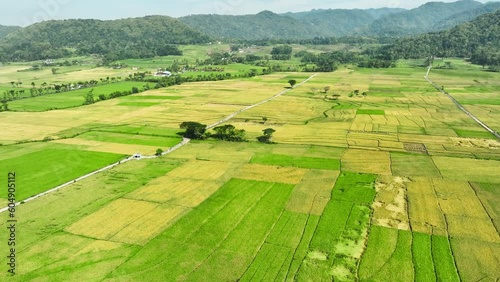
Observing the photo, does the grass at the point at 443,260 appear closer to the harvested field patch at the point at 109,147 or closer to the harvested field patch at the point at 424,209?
the harvested field patch at the point at 424,209

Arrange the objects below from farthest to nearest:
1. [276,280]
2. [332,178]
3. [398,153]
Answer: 1. [398,153]
2. [332,178]
3. [276,280]

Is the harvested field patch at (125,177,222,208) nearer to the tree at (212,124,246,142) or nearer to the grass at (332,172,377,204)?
the grass at (332,172,377,204)

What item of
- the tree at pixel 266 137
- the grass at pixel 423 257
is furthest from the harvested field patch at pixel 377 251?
the tree at pixel 266 137

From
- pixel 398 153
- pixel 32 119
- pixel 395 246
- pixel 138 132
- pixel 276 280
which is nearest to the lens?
pixel 276 280

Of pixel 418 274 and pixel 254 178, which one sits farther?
pixel 254 178

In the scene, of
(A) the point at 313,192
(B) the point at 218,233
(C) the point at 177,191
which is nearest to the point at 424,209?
(A) the point at 313,192

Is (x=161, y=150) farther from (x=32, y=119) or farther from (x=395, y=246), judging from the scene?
(x=32, y=119)

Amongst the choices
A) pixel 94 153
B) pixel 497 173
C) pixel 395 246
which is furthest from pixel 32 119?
pixel 497 173
